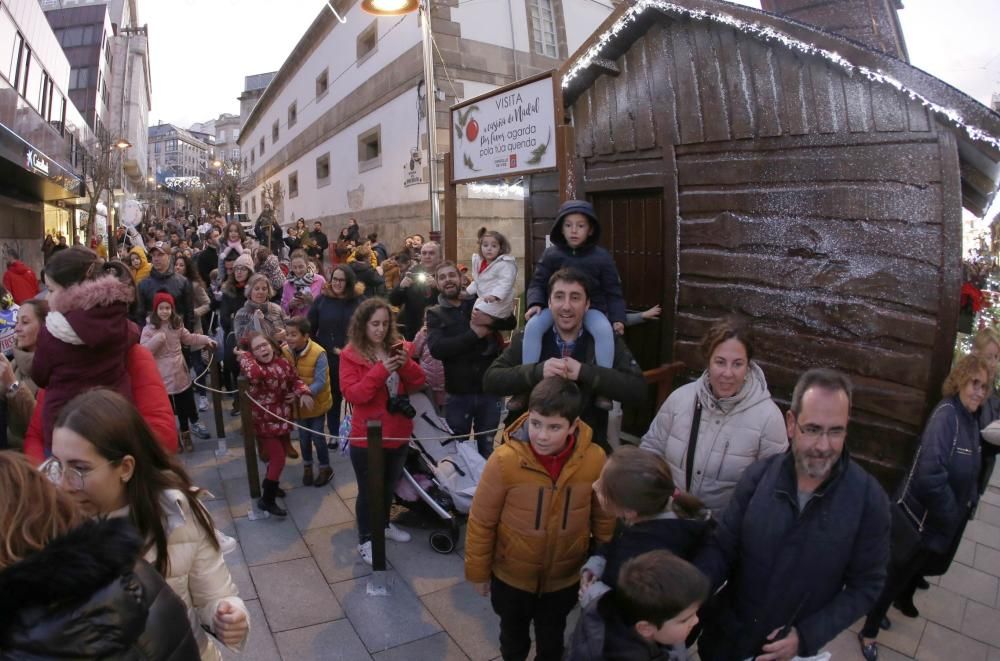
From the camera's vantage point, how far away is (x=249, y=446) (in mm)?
4492

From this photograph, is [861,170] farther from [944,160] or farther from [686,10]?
[686,10]

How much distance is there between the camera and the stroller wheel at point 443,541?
3.99 m

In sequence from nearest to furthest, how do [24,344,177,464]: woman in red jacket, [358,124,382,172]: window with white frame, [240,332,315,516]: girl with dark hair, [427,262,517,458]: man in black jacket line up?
[24,344,177,464]: woman in red jacket, [427,262,517,458]: man in black jacket, [240,332,315,516]: girl with dark hair, [358,124,382,172]: window with white frame

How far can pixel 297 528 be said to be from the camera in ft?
14.4

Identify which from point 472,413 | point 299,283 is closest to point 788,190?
point 472,413

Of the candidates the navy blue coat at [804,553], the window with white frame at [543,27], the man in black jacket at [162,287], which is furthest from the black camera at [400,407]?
the window with white frame at [543,27]

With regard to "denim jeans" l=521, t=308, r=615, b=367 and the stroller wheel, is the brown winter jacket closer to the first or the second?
"denim jeans" l=521, t=308, r=615, b=367

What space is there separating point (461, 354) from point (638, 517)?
2386 mm

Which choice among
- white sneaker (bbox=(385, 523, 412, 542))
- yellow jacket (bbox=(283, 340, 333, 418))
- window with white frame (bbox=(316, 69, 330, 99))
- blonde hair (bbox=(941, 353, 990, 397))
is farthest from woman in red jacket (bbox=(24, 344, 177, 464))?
window with white frame (bbox=(316, 69, 330, 99))

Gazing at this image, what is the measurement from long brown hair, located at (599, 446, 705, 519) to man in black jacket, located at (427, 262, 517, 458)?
219 cm

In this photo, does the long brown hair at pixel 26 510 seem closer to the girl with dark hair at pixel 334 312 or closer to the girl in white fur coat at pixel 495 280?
the girl in white fur coat at pixel 495 280

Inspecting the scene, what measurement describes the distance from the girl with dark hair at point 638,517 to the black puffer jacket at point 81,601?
1390 mm

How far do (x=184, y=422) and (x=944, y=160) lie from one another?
22.3 feet

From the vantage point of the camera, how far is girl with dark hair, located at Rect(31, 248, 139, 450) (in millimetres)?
2596
